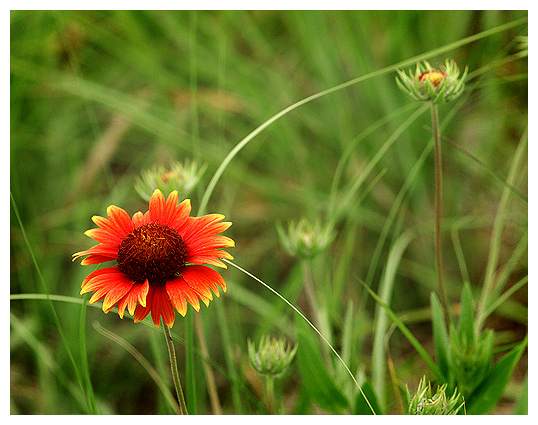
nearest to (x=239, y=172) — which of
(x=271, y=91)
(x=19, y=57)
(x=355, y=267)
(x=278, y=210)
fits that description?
(x=278, y=210)

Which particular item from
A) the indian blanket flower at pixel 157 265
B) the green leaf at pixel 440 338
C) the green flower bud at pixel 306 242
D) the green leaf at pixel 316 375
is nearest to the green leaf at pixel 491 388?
the green leaf at pixel 440 338

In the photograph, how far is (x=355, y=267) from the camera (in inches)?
50.1

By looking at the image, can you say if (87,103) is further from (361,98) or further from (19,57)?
(361,98)

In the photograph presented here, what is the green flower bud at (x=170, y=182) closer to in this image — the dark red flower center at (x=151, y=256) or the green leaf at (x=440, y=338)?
the dark red flower center at (x=151, y=256)

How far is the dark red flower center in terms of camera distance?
0.54 m

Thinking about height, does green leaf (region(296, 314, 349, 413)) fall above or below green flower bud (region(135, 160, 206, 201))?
below

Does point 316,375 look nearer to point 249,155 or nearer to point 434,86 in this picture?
point 434,86

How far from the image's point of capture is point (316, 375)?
728 mm

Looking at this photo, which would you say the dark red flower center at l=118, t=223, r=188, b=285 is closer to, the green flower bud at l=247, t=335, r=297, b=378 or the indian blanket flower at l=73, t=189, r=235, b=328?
the indian blanket flower at l=73, t=189, r=235, b=328

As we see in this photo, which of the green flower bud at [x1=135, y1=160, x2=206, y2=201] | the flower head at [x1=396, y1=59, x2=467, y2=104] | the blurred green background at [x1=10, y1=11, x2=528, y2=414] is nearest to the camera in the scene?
the flower head at [x1=396, y1=59, x2=467, y2=104]

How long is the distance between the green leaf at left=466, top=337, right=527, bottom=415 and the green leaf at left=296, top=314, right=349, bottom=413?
0.20 metres

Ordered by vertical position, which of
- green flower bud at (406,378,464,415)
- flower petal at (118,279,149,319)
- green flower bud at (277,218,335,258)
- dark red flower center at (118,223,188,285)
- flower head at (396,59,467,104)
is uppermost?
flower head at (396,59,467,104)

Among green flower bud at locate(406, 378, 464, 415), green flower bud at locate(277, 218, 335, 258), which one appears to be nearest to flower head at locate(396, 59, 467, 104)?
green flower bud at locate(277, 218, 335, 258)

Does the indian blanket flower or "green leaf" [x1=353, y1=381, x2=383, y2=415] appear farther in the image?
"green leaf" [x1=353, y1=381, x2=383, y2=415]
